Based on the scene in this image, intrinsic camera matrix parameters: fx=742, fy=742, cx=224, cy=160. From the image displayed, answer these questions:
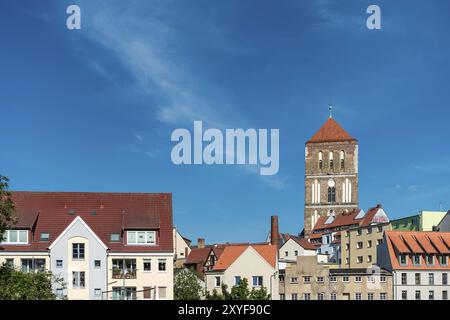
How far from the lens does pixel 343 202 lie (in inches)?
7175

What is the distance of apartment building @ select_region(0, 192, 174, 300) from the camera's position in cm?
5800

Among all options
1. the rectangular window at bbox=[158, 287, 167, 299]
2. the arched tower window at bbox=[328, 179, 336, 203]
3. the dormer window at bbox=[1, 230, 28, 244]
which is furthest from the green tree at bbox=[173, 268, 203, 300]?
the arched tower window at bbox=[328, 179, 336, 203]

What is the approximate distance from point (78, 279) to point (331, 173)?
13394 cm

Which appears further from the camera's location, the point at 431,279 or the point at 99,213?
the point at 431,279

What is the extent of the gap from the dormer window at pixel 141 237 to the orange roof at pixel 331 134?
13244cm

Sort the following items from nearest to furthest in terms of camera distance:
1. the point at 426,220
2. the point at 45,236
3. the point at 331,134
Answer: the point at 45,236
the point at 426,220
the point at 331,134

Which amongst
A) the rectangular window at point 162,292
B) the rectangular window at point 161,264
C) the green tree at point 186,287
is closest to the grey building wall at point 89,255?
the rectangular window at point 161,264

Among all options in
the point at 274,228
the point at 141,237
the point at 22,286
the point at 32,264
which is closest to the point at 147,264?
the point at 141,237

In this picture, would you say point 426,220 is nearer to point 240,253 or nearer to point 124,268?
point 240,253

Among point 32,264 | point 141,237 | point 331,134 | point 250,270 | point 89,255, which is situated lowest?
point 250,270

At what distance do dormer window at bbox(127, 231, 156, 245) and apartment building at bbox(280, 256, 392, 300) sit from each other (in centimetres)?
2699

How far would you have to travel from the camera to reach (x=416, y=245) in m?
87.8

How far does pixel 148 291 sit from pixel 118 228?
5.95 meters
